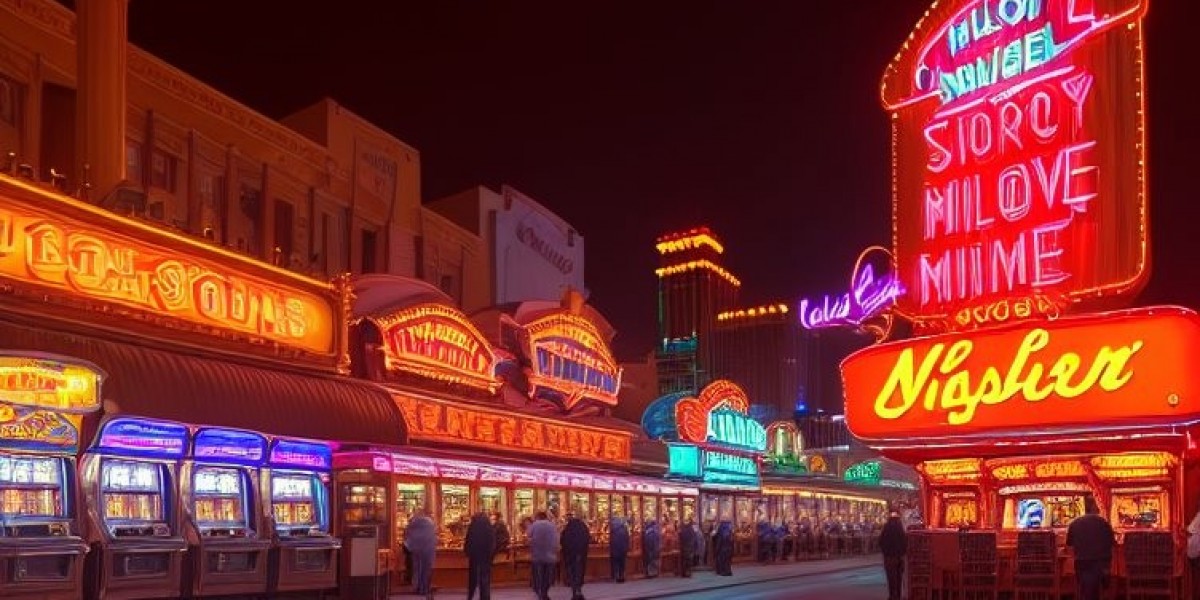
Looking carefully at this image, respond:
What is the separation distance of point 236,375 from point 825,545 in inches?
1521

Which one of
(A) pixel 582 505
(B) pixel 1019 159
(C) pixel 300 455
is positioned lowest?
(A) pixel 582 505

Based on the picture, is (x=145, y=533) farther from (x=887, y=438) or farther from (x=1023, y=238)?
(x=1023, y=238)

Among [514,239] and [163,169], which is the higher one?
[514,239]

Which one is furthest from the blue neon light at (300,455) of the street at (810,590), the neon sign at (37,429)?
the street at (810,590)

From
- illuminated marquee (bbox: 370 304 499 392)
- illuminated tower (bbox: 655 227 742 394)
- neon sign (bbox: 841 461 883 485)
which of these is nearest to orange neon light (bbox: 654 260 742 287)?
illuminated tower (bbox: 655 227 742 394)

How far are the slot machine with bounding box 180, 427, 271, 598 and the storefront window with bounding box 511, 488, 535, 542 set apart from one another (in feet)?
37.1

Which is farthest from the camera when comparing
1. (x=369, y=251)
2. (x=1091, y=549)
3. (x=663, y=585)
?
(x=369, y=251)

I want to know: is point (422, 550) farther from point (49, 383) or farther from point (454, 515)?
point (49, 383)

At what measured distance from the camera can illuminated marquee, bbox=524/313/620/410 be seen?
30.7 m

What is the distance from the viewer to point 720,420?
40.8m

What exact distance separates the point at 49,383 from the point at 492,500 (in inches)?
598

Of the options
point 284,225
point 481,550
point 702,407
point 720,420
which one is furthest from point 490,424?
point 720,420

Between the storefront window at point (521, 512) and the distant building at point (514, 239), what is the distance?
345 inches

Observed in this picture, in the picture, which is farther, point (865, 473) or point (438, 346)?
point (865, 473)
